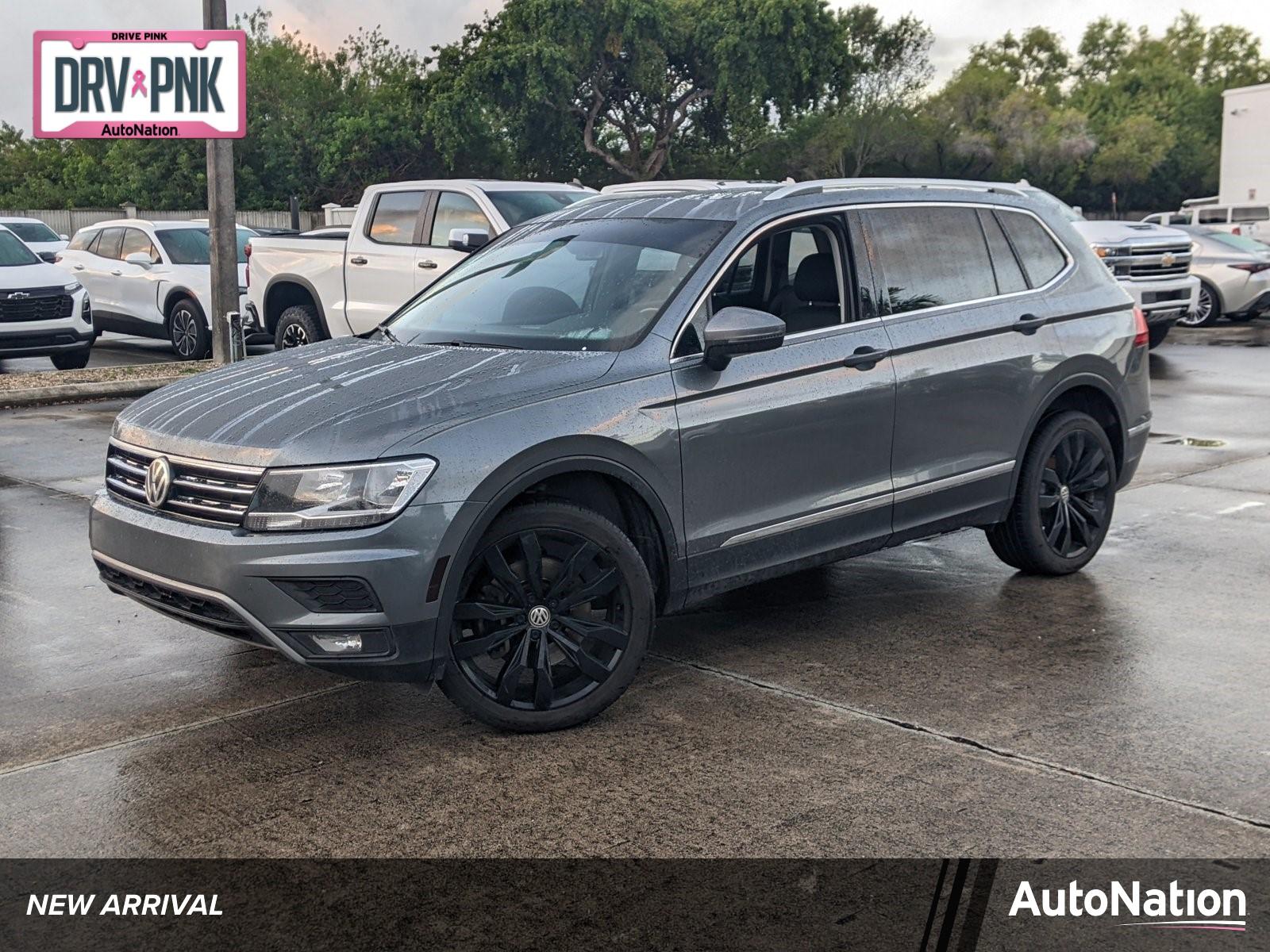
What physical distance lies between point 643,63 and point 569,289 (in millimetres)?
52784

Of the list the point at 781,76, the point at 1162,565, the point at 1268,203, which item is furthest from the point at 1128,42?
the point at 1162,565

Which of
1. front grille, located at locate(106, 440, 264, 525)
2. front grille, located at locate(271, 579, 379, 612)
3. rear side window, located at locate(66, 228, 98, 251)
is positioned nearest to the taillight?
front grille, located at locate(271, 579, 379, 612)

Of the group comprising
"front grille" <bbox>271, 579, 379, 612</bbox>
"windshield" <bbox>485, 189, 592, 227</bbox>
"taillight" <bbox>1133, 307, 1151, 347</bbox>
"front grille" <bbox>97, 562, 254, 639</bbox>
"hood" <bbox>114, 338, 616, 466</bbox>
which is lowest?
"front grille" <bbox>97, 562, 254, 639</bbox>

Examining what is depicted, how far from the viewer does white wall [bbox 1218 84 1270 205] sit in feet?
120

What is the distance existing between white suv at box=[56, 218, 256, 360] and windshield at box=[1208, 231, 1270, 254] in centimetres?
1431

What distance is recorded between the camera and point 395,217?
1327 centimetres

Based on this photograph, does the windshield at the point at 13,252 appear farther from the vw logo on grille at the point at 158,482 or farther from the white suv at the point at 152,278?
the vw logo on grille at the point at 158,482

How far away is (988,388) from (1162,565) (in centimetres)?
165

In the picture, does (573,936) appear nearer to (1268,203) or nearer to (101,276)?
(101,276)

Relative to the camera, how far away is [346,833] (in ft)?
13.2

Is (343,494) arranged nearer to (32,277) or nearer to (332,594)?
(332,594)

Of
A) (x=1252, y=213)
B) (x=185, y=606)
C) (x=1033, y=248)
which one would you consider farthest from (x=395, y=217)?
(x=1252, y=213)

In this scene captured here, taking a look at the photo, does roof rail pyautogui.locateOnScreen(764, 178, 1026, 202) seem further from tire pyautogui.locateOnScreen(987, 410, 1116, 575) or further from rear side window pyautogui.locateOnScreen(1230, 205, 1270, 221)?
rear side window pyautogui.locateOnScreen(1230, 205, 1270, 221)

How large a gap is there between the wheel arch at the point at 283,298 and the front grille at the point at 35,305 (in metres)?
2.99
